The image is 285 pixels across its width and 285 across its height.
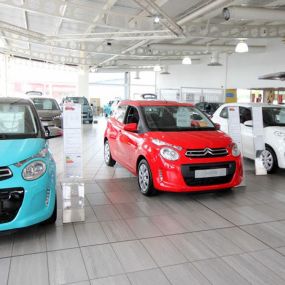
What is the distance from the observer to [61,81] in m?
27.4

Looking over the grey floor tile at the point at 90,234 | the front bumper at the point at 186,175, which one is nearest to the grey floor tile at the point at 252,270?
the grey floor tile at the point at 90,234

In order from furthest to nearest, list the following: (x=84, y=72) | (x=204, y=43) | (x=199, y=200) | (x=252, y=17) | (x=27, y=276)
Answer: (x=84, y=72) → (x=204, y=43) → (x=252, y=17) → (x=199, y=200) → (x=27, y=276)

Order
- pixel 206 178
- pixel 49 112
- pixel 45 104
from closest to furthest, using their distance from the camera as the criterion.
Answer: pixel 206 178 → pixel 49 112 → pixel 45 104

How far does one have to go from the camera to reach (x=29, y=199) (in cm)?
301

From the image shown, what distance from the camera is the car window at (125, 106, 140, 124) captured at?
5.41m

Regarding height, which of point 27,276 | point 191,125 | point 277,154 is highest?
point 191,125

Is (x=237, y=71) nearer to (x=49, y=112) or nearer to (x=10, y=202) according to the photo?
(x=49, y=112)

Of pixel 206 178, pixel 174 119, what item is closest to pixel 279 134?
pixel 174 119

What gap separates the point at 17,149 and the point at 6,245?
3.04ft

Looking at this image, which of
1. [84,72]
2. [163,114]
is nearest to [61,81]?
[84,72]

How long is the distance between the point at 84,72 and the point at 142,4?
55.6ft

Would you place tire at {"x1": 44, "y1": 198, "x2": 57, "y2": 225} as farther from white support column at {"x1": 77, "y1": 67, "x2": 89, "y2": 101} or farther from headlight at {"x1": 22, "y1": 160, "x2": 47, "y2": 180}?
white support column at {"x1": 77, "y1": 67, "x2": 89, "y2": 101}

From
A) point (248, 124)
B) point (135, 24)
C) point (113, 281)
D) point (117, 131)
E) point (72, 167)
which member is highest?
point (135, 24)

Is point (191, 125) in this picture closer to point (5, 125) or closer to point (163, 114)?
point (163, 114)
